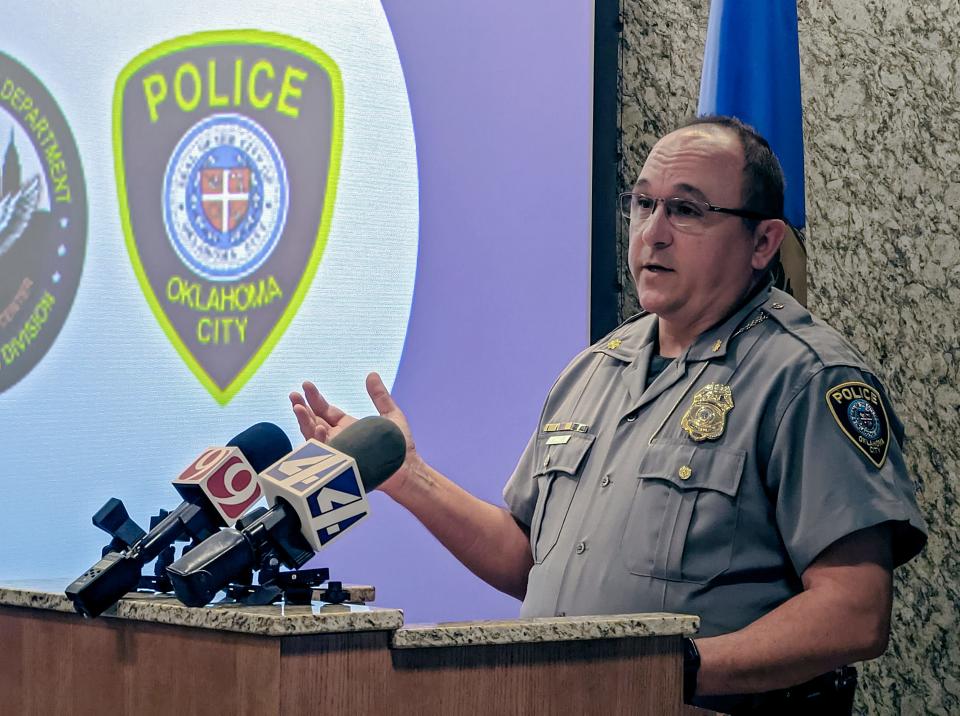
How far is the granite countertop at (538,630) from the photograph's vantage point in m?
1.14

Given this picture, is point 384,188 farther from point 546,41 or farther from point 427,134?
point 546,41

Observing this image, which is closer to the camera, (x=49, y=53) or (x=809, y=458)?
(x=809, y=458)

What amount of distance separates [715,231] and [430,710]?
Result: 104 centimetres

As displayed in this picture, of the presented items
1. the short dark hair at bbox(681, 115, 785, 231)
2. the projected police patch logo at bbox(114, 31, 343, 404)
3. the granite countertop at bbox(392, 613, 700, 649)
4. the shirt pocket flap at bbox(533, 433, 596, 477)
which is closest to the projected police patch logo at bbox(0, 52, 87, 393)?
the projected police patch logo at bbox(114, 31, 343, 404)

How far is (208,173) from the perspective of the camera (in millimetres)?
2844

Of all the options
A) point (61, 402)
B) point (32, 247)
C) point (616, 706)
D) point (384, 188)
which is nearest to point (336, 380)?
point (384, 188)

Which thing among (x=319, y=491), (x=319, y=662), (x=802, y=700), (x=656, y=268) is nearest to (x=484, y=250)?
(x=656, y=268)

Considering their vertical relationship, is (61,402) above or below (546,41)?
below

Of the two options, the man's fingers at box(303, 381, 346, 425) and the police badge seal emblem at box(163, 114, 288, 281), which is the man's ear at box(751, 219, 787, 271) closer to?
the man's fingers at box(303, 381, 346, 425)

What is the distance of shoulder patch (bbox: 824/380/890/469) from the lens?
171 cm

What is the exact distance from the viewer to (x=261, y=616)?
3.46ft

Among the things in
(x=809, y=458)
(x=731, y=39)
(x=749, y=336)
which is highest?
(x=731, y=39)

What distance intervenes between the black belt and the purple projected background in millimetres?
949

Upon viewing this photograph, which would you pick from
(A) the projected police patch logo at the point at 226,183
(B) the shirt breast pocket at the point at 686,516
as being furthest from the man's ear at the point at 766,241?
(A) the projected police patch logo at the point at 226,183
